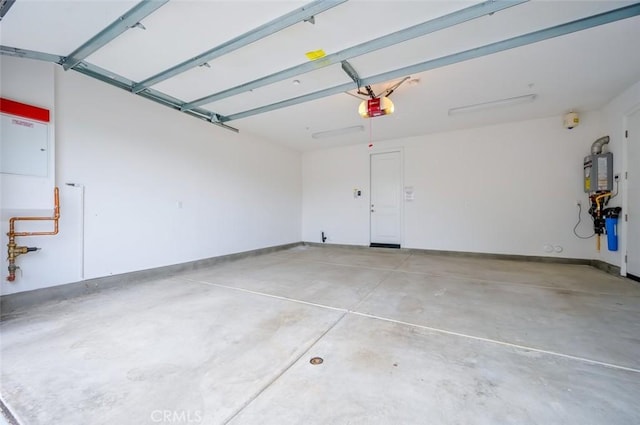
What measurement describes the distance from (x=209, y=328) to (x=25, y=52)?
3.44m

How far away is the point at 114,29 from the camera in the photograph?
2418mm

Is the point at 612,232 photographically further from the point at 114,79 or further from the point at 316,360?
the point at 114,79

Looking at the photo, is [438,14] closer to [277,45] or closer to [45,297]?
[277,45]

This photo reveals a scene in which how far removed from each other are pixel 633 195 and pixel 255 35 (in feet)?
18.6

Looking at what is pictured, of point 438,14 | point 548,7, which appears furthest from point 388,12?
point 548,7

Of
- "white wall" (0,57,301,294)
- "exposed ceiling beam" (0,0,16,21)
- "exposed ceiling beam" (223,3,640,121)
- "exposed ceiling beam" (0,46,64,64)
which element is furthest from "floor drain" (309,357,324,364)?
"exposed ceiling beam" (0,46,64,64)

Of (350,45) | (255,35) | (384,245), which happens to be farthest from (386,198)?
(255,35)

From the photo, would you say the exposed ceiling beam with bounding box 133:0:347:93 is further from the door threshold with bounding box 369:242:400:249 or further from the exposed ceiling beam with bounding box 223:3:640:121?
the door threshold with bounding box 369:242:400:249

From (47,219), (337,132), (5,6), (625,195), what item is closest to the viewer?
(5,6)

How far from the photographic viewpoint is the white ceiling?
2.26m

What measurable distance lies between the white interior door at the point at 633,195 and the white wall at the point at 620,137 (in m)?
0.09

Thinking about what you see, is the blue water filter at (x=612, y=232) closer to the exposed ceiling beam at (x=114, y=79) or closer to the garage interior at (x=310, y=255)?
the garage interior at (x=310, y=255)

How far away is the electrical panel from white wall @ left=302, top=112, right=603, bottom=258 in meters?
0.42

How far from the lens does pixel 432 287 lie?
11.8 ft
